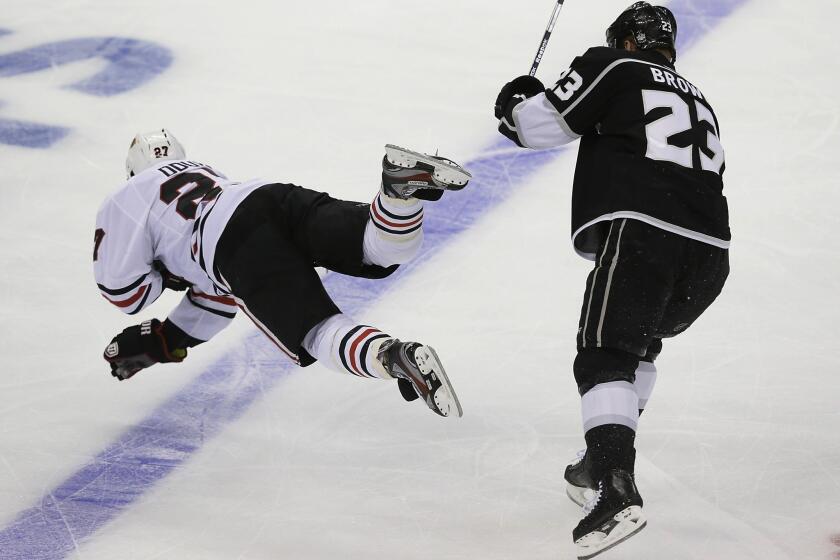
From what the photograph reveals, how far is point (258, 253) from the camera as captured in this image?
111 inches

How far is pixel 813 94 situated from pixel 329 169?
220 centimetres

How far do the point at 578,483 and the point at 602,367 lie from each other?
18.9 inches

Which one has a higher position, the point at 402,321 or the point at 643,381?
the point at 643,381

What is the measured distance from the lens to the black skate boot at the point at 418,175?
2555 mm

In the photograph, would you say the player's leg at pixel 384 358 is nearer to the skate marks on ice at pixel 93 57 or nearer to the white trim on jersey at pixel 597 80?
the white trim on jersey at pixel 597 80

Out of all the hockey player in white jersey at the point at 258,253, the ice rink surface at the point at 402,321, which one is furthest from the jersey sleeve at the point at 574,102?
the ice rink surface at the point at 402,321

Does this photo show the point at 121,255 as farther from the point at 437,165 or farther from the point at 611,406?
the point at 611,406

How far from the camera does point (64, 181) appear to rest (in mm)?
4375

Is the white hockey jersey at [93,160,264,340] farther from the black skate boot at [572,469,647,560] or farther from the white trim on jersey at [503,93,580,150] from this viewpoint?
the black skate boot at [572,469,647,560]

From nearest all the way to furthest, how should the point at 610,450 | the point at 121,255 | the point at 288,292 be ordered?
1. the point at 610,450
2. the point at 288,292
3. the point at 121,255

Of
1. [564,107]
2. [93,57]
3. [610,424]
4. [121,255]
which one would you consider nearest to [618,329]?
→ [610,424]

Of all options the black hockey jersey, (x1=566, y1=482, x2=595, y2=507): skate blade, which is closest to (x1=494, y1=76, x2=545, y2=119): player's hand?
the black hockey jersey

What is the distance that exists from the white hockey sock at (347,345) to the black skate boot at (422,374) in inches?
2.1

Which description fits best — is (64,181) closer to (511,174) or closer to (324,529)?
(511,174)
